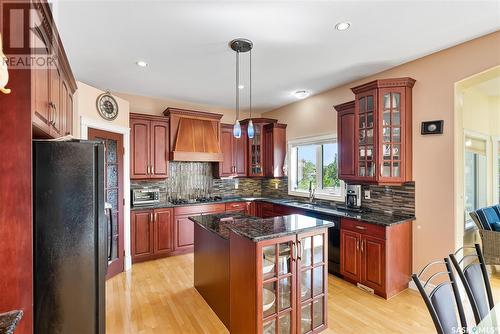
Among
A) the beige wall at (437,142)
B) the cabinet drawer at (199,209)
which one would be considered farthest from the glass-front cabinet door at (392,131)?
the cabinet drawer at (199,209)

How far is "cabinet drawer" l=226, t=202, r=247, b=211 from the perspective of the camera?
468 cm

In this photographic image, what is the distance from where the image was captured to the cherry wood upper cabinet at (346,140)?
341cm

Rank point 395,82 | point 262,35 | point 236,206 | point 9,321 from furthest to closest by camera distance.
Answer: point 236,206 < point 395,82 < point 262,35 < point 9,321

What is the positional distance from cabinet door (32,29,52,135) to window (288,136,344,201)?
366 centimetres

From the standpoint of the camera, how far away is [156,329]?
2.30 m

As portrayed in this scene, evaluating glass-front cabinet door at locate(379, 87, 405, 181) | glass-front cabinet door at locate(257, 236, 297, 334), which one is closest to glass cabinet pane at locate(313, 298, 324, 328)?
glass-front cabinet door at locate(257, 236, 297, 334)

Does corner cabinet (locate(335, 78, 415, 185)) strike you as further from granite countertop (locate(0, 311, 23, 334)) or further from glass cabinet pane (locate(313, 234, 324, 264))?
granite countertop (locate(0, 311, 23, 334))

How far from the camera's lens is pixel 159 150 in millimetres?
4242

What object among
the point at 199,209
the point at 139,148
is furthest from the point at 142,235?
the point at 139,148

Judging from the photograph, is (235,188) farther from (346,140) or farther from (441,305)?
(441,305)

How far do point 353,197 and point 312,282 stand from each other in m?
1.82

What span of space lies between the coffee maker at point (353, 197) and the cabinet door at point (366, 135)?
399 mm

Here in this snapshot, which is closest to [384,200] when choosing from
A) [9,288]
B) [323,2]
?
[323,2]

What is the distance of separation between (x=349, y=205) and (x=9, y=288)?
11.9 ft
